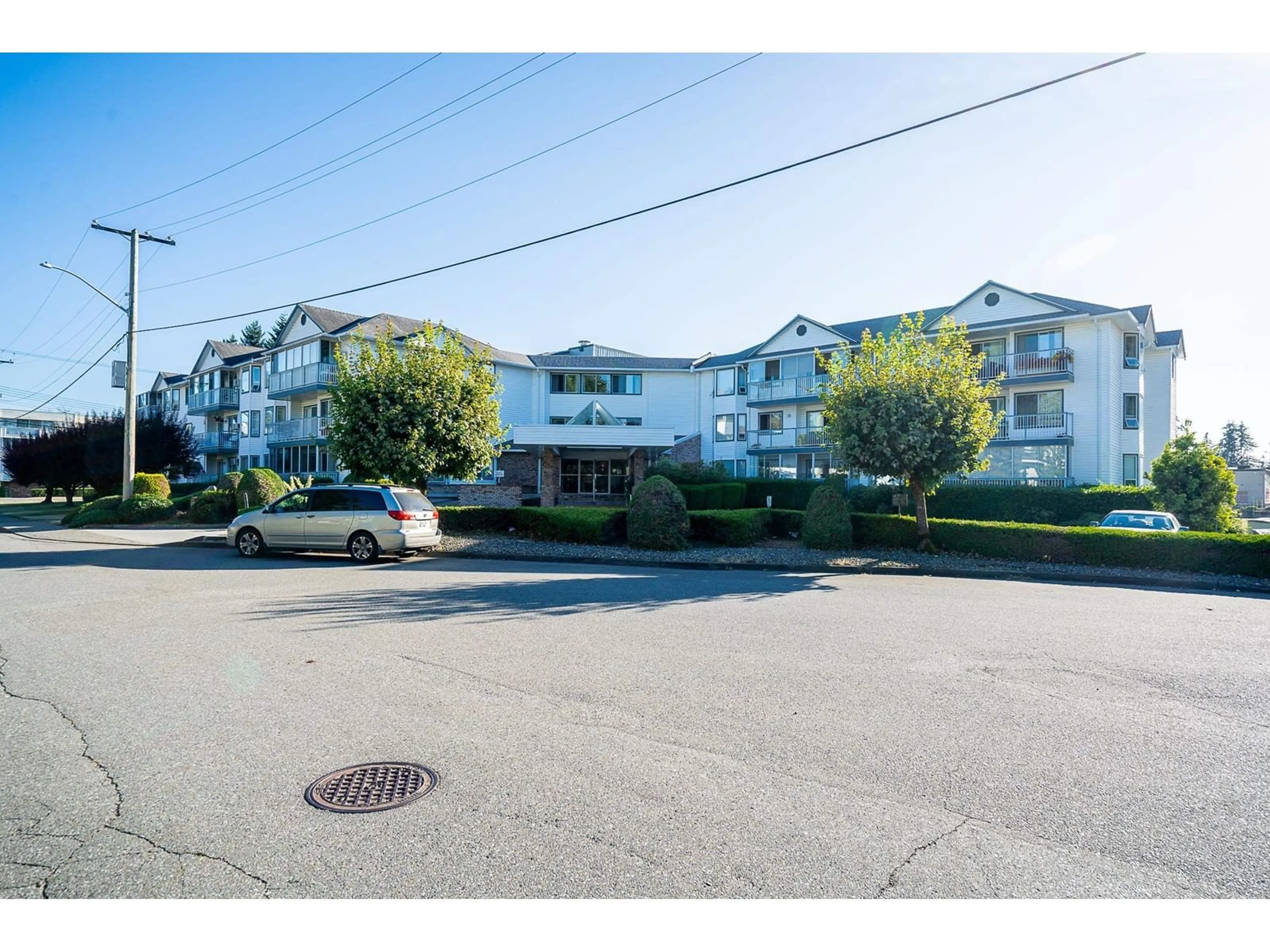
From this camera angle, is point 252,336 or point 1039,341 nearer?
point 1039,341

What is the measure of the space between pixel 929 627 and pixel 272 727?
7.10m

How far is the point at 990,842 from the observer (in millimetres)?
3598

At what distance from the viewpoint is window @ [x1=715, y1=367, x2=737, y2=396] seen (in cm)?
4522

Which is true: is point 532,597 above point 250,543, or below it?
below

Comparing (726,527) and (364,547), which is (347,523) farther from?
(726,527)

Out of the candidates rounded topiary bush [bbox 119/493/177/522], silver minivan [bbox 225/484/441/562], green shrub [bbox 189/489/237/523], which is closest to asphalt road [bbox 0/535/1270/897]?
silver minivan [bbox 225/484/441/562]

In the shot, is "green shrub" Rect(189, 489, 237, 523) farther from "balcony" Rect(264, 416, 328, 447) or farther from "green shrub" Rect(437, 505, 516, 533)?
"balcony" Rect(264, 416, 328, 447)

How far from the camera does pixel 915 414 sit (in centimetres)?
1733

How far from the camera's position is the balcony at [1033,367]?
3262cm

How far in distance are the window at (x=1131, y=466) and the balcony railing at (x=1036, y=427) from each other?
3156 millimetres

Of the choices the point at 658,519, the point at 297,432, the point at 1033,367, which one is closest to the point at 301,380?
the point at 297,432

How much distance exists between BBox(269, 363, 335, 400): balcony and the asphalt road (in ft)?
107

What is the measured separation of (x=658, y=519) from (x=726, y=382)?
2862 cm

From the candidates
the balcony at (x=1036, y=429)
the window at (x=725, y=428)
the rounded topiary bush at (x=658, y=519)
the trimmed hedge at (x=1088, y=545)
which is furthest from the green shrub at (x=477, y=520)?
the window at (x=725, y=428)
